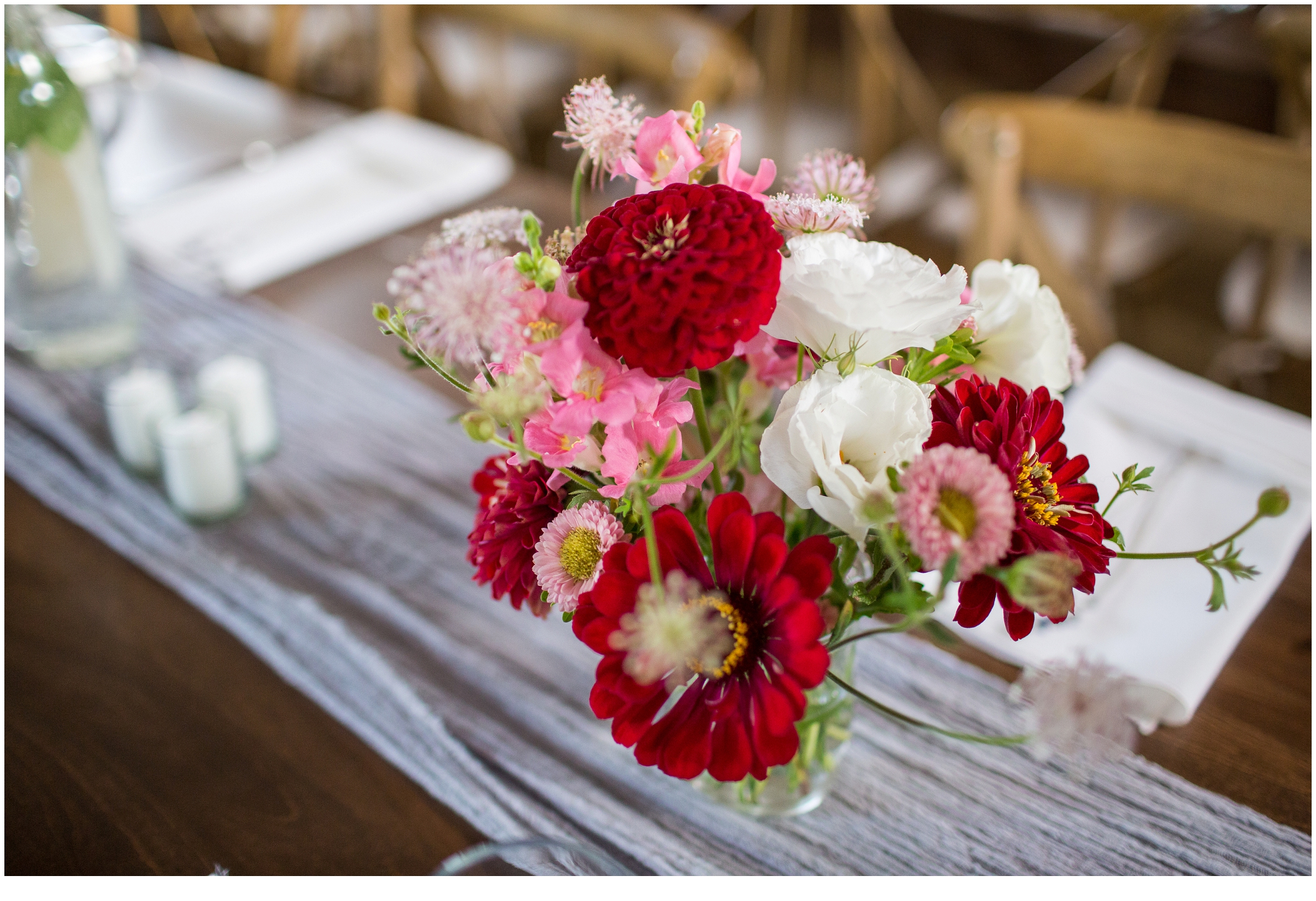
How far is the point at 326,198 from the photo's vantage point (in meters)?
1.09

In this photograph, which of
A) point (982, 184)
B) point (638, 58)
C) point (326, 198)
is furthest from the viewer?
point (638, 58)

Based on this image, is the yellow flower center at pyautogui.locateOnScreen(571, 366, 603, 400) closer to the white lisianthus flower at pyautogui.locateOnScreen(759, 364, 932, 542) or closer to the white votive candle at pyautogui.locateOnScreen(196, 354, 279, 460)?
the white lisianthus flower at pyautogui.locateOnScreen(759, 364, 932, 542)

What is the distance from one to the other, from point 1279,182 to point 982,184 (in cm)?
25

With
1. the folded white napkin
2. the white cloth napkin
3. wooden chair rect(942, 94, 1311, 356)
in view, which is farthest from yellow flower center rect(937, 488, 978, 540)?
the folded white napkin

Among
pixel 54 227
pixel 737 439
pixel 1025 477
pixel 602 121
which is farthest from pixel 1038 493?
pixel 54 227

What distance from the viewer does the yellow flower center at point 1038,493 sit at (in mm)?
363

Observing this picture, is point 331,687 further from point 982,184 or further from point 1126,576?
point 982,184

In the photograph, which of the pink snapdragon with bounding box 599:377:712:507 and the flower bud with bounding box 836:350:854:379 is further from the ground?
the flower bud with bounding box 836:350:854:379

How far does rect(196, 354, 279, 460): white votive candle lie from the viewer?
754 mm

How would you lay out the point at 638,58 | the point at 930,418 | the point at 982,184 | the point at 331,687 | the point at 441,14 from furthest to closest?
1. the point at 441,14
2. the point at 638,58
3. the point at 982,184
4. the point at 331,687
5. the point at 930,418

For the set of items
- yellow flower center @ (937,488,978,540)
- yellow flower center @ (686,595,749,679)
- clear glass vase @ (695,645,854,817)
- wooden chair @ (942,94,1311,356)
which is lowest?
clear glass vase @ (695,645,854,817)

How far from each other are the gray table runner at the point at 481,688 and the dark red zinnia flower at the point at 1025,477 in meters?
0.21

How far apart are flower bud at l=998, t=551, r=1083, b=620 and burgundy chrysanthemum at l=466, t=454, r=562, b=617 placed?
0.57ft

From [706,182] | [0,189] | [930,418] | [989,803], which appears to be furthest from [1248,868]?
[0,189]
